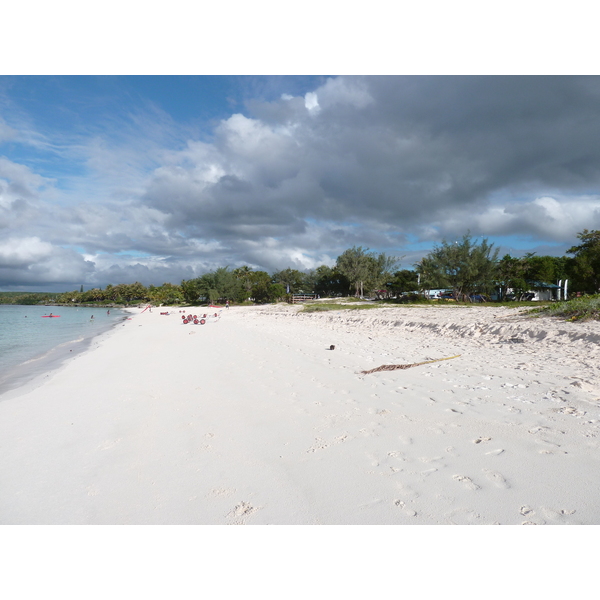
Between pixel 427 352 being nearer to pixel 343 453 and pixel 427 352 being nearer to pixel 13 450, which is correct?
pixel 343 453

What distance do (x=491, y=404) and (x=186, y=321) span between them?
23082 millimetres

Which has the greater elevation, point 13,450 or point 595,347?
point 595,347

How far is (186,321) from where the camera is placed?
2523 centimetres

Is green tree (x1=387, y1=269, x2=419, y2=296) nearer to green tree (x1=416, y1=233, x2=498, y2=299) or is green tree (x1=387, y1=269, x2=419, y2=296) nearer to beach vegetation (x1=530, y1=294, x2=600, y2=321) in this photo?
green tree (x1=416, y1=233, x2=498, y2=299)

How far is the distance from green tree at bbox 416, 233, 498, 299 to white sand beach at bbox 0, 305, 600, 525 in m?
29.2

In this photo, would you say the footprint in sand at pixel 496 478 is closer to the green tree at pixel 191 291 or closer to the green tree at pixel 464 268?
the green tree at pixel 464 268

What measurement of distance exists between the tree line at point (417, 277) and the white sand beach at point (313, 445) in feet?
97.7

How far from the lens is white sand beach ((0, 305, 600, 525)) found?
9.36 ft

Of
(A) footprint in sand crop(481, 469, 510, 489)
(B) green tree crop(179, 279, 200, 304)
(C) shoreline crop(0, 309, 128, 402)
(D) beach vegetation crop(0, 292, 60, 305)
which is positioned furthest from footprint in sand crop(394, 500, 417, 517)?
(D) beach vegetation crop(0, 292, 60, 305)

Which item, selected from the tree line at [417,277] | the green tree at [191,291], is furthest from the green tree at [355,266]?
the green tree at [191,291]

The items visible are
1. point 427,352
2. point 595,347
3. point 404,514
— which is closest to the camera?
point 404,514

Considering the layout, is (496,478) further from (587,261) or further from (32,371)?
(587,261)

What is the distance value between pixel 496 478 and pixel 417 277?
43.1 meters

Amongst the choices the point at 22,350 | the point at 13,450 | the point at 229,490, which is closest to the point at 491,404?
the point at 229,490
